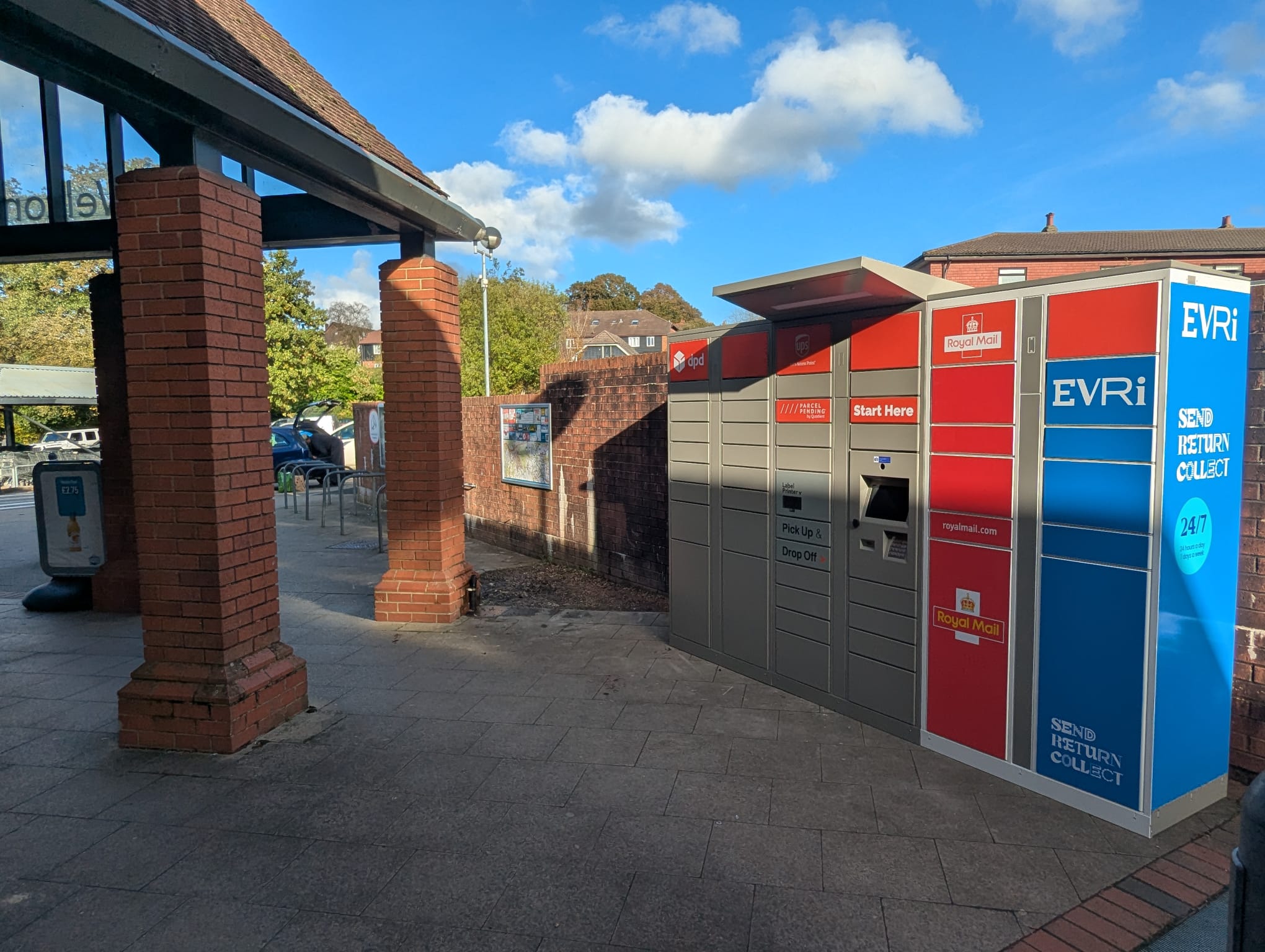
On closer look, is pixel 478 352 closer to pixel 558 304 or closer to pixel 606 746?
pixel 558 304

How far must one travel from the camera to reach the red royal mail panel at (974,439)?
3.76 m

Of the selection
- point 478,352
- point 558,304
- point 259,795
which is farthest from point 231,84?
point 558,304

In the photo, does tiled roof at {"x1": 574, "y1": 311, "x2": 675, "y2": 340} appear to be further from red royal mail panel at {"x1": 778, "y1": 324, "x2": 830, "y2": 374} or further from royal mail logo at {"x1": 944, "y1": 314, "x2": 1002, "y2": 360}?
royal mail logo at {"x1": 944, "y1": 314, "x2": 1002, "y2": 360}

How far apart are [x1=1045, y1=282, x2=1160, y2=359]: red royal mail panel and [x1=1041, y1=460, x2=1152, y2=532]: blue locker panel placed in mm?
409

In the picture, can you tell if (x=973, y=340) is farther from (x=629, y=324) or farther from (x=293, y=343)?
(x=629, y=324)

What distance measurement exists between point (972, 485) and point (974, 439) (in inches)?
8.8

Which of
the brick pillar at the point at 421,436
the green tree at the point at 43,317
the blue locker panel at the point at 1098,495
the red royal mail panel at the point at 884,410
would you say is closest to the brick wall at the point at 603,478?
the brick pillar at the point at 421,436

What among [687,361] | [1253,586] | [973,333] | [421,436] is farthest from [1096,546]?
[421,436]

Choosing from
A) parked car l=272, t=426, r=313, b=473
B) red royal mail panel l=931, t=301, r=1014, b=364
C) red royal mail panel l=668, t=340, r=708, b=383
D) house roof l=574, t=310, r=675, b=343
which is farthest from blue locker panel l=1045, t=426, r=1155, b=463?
house roof l=574, t=310, r=675, b=343

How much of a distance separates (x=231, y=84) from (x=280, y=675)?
3.17 meters

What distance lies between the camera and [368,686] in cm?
525

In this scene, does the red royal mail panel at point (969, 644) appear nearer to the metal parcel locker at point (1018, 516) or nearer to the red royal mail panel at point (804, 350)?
the metal parcel locker at point (1018, 516)

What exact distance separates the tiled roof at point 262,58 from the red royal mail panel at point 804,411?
3.37 metres

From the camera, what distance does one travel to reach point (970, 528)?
3932 millimetres
